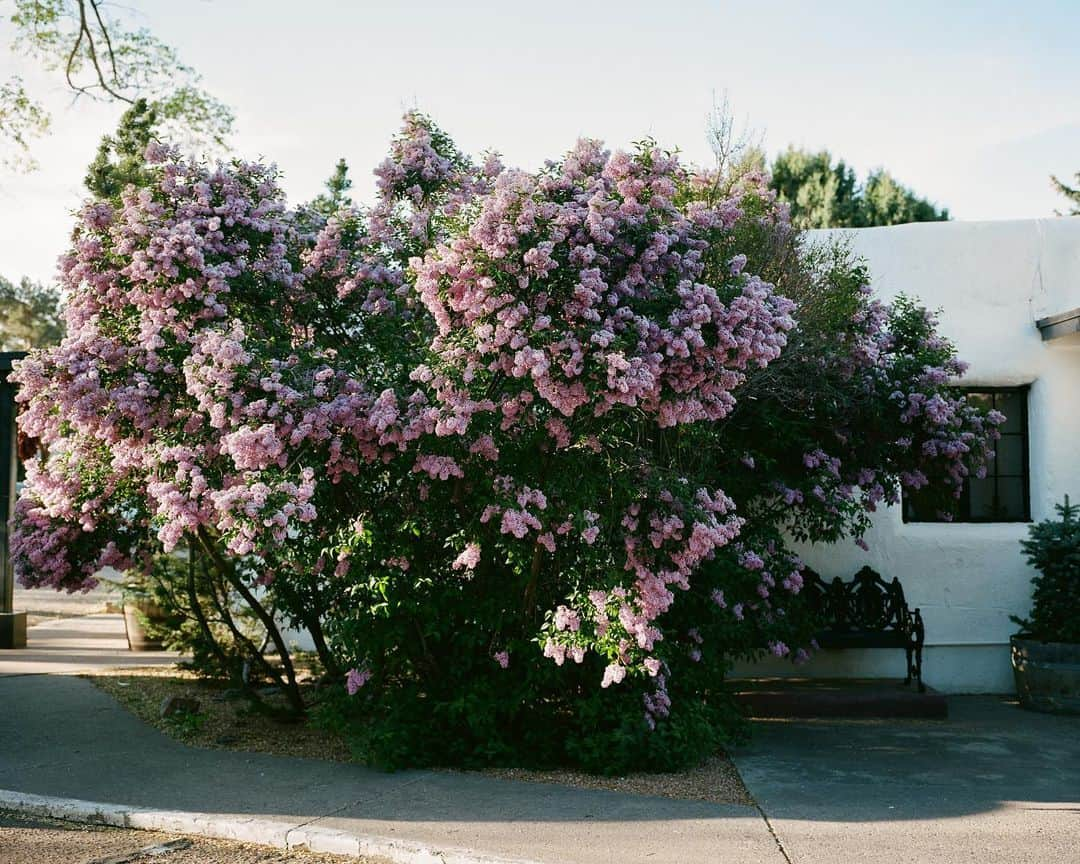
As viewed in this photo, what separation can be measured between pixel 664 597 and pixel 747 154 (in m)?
4.73

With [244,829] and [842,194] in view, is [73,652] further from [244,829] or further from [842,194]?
[842,194]

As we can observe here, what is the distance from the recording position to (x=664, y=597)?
6.50 meters

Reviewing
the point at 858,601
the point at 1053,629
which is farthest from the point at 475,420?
the point at 1053,629

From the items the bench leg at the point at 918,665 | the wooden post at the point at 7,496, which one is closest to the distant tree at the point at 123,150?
the wooden post at the point at 7,496

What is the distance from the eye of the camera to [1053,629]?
9.68 metres

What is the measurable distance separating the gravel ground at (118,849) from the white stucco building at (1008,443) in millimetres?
5931

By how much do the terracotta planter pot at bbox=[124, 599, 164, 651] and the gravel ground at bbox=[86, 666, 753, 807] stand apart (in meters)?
1.00

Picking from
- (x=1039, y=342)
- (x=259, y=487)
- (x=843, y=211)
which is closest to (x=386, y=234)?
(x=259, y=487)

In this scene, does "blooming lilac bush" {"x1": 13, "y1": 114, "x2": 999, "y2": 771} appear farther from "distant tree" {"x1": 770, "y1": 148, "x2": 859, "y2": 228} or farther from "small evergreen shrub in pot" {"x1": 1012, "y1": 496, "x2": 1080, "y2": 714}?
"distant tree" {"x1": 770, "y1": 148, "x2": 859, "y2": 228}

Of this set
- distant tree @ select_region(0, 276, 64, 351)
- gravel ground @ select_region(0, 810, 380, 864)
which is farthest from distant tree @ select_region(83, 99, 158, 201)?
distant tree @ select_region(0, 276, 64, 351)

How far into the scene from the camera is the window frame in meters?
10.7

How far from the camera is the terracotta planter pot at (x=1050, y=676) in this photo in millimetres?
9336

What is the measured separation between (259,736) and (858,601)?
552 centimetres

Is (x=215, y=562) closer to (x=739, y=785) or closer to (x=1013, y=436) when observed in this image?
(x=739, y=785)
